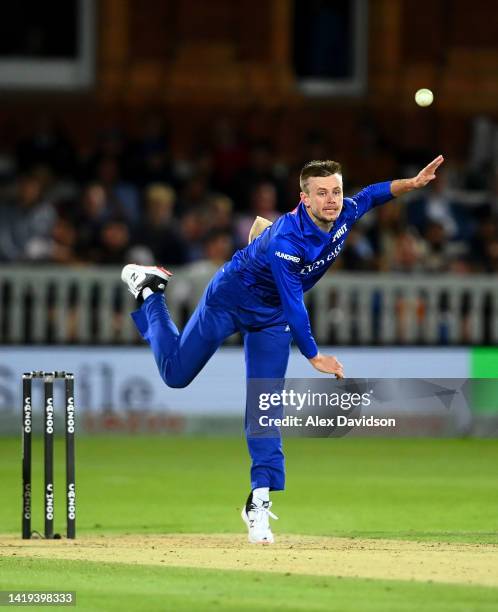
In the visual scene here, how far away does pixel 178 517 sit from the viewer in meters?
11.8

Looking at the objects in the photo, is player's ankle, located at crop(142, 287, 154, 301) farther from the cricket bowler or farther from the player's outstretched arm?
the player's outstretched arm

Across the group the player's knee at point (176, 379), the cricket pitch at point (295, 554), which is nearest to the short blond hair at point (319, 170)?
the player's knee at point (176, 379)

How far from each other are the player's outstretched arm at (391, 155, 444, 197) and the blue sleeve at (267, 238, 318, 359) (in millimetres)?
822

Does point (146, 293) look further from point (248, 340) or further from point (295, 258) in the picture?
point (295, 258)

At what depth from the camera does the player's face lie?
379 inches

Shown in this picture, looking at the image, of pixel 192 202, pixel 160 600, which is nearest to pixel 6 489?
pixel 160 600

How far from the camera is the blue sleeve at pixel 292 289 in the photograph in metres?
9.34

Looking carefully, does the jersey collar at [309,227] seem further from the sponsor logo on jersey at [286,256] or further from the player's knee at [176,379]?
the player's knee at [176,379]

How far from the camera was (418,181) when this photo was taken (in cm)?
991

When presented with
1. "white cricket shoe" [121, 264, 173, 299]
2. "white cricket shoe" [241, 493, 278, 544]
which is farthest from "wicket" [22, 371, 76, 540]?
"white cricket shoe" [121, 264, 173, 299]

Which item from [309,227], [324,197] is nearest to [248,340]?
[309,227]

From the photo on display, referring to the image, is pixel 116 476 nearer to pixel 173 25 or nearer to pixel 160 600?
pixel 160 600

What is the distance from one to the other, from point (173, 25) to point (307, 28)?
6.38 feet

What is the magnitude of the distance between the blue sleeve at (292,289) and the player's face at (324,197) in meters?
0.24
